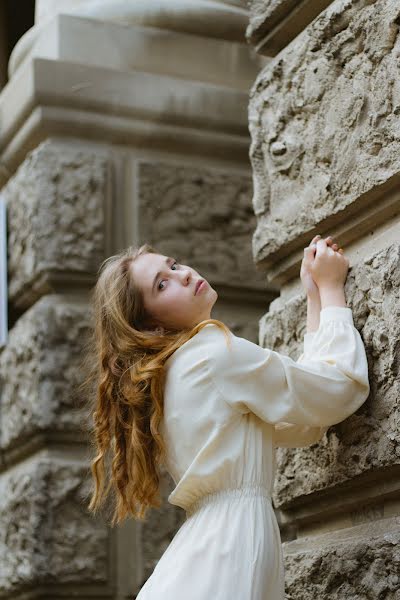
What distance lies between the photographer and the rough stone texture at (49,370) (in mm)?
3348

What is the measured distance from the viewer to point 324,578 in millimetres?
2070

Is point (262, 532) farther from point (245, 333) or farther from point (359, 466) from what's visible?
point (245, 333)

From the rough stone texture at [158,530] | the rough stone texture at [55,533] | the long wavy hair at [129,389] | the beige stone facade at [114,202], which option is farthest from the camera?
the rough stone texture at [158,530]

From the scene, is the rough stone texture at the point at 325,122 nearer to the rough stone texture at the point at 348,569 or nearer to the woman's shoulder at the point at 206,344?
the woman's shoulder at the point at 206,344

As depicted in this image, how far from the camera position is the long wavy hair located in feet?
6.91

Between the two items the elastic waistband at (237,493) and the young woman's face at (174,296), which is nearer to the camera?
the elastic waistband at (237,493)

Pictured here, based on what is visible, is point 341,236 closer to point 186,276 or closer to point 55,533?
point 186,276

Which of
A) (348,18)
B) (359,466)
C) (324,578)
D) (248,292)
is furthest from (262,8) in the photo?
(248,292)

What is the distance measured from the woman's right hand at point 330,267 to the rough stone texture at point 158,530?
1.44 meters

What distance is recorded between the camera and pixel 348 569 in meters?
2.00

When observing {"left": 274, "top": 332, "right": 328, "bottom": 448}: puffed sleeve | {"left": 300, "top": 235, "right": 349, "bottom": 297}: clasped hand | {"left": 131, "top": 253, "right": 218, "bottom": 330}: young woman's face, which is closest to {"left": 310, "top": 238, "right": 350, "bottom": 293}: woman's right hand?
{"left": 300, "top": 235, "right": 349, "bottom": 297}: clasped hand

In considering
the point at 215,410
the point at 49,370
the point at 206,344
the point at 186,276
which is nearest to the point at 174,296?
the point at 186,276

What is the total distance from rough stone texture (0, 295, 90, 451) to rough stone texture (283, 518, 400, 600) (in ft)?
4.17

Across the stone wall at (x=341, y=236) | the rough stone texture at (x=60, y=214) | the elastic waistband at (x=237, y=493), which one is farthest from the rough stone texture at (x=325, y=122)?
the rough stone texture at (x=60, y=214)
